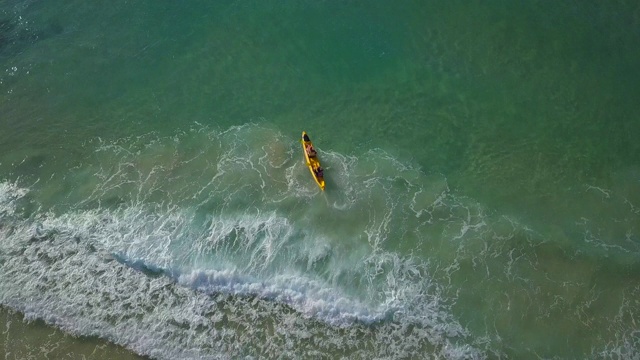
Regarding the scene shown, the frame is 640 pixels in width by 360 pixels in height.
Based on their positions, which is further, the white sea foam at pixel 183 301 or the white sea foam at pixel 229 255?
the white sea foam at pixel 229 255

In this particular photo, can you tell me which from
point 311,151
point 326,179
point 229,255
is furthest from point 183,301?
point 311,151

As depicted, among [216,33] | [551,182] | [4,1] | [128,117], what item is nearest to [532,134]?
[551,182]

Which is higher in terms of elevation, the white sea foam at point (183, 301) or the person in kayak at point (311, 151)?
the person in kayak at point (311, 151)

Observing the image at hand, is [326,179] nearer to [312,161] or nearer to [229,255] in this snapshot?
[312,161]

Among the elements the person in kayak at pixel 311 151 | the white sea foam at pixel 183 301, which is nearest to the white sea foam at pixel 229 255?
the white sea foam at pixel 183 301

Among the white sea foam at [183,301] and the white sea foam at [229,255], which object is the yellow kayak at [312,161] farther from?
the white sea foam at [183,301]

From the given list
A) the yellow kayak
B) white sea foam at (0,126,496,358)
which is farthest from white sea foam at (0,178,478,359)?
the yellow kayak
